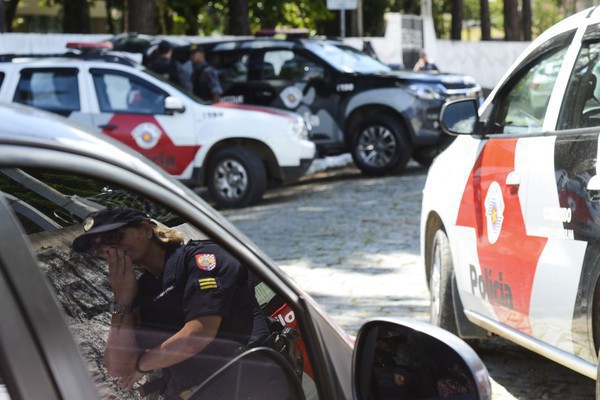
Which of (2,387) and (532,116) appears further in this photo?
(532,116)

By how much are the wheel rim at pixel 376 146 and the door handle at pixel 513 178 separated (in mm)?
11397

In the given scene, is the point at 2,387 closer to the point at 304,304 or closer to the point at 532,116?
the point at 304,304

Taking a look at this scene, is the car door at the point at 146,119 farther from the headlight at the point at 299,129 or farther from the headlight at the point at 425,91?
the headlight at the point at 425,91

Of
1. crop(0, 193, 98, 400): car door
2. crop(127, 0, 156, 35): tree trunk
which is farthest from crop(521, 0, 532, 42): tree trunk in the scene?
crop(0, 193, 98, 400): car door

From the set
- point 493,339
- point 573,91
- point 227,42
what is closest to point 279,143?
point 227,42

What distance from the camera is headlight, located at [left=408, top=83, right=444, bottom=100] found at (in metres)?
16.7

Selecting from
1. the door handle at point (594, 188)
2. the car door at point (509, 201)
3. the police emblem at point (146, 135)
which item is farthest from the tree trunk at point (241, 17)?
the door handle at point (594, 188)

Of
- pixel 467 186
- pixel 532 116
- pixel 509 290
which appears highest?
pixel 532 116

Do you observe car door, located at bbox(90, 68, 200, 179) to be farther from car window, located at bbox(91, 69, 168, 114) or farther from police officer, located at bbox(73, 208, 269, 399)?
police officer, located at bbox(73, 208, 269, 399)

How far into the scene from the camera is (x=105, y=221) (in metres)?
2.01

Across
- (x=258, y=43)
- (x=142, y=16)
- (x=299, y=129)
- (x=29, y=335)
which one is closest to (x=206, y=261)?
(x=29, y=335)

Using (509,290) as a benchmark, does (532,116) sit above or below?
above

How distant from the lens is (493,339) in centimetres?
699

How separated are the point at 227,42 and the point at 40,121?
1552cm
